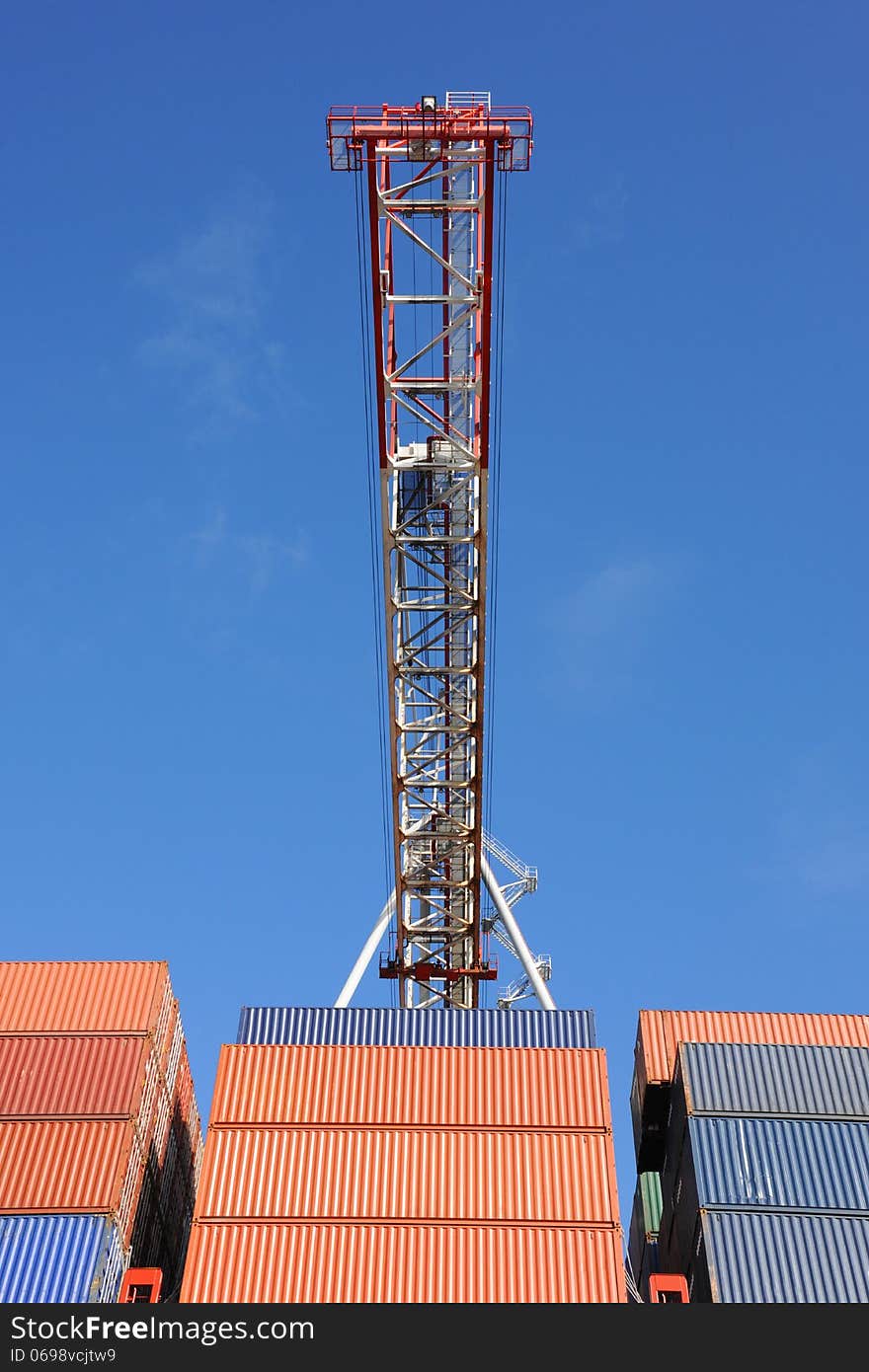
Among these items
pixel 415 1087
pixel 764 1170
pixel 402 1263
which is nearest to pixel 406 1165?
pixel 415 1087

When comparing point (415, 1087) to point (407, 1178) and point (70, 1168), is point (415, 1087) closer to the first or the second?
point (407, 1178)

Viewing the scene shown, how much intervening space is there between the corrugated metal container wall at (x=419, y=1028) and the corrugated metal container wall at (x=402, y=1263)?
6.36 metres

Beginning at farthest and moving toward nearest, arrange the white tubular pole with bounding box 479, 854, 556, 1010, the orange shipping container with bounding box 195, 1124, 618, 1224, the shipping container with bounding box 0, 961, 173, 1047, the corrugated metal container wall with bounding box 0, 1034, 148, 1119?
the white tubular pole with bounding box 479, 854, 556, 1010, the shipping container with bounding box 0, 961, 173, 1047, the corrugated metal container wall with bounding box 0, 1034, 148, 1119, the orange shipping container with bounding box 195, 1124, 618, 1224

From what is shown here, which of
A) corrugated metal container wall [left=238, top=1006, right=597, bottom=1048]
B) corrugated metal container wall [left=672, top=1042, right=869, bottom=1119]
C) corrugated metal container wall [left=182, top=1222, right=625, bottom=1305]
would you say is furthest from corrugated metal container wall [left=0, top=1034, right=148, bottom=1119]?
corrugated metal container wall [left=672, top=1042, right=869, bottom=1119]

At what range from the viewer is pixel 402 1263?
28016 millimetres

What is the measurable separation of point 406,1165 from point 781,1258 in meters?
8.69

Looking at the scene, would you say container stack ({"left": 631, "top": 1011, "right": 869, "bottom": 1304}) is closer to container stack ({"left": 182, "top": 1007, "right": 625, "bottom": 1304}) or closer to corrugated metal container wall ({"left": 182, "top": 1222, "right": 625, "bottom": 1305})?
container stack ({"left": 182, "top": 1007, "right": 625, "bottom": 1304})

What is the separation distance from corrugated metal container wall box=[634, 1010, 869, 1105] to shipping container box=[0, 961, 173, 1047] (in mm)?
14440

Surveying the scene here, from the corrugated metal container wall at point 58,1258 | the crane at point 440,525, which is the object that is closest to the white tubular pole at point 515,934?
the crane at point 440,525

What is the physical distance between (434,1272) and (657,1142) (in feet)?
40.7

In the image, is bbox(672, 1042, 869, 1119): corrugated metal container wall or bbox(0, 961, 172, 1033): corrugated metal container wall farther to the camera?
bbox(0, 961, 172, 1033): corrugated metal container wall

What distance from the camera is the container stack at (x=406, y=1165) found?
27797 mm

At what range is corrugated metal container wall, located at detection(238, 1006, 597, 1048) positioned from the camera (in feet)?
114
